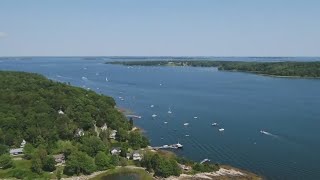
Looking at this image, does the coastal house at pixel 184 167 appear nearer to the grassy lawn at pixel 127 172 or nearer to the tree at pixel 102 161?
the grassy lawn at pixel 127 172

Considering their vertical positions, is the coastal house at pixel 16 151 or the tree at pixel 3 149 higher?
the tree at pixel 3 149

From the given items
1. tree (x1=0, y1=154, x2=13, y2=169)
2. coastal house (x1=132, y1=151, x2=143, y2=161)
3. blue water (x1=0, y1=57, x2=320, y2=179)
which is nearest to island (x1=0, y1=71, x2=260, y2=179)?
tree (x1=0, y1=154, x2=13, y2=169)

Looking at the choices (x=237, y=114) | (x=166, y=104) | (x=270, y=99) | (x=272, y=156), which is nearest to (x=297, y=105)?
(x=270, y=99)

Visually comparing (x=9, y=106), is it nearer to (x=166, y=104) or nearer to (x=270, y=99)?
(x=166, y=104)

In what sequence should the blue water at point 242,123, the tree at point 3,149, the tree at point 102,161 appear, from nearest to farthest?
the tree at point 102,161, the tree at point 3,149, the blue water at point 242,123

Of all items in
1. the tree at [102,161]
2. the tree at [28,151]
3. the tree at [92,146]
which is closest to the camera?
the tree at [102,161]

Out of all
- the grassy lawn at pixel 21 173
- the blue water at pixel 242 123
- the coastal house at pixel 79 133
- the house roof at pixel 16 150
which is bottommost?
the blue water at pixel 242 123

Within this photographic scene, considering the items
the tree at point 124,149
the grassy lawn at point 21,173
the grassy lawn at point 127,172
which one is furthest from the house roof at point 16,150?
the tree at point 124,149

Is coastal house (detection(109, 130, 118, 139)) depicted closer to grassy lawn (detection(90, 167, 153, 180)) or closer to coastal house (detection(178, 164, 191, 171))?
grassy lawn (detection(90, 167, 153, 180))

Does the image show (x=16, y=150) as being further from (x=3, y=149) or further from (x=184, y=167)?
(x=184, y=167)

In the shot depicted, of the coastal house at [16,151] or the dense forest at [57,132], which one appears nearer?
the dense forest at [57,132]
